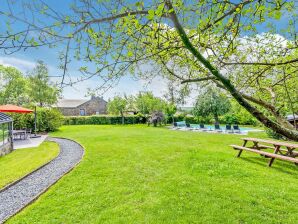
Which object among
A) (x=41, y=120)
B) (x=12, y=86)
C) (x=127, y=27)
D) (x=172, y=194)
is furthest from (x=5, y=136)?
(x=12, y=86)

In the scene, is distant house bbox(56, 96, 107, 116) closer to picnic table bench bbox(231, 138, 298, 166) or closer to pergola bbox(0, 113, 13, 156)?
pergola bbox(0, 113, 13, 156)

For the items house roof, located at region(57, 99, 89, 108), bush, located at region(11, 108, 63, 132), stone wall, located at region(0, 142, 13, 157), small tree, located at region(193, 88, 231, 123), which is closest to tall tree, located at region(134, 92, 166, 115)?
small tree, located at region(193, 88, 231, 123)

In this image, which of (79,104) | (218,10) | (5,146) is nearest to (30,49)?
(218,10)

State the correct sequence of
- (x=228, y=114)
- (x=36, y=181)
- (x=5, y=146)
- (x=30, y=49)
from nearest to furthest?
(x=30, y=49)
(x=36, y=181)
(x=5, y=146)
(x=228, y=114)

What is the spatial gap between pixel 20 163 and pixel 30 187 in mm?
3682

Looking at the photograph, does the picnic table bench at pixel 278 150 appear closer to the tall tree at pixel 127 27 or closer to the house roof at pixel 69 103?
the tall tree at pixel 127 27

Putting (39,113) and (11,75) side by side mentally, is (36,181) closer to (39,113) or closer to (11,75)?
(39,113)

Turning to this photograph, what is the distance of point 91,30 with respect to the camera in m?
3.12

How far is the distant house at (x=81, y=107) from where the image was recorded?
58469mm

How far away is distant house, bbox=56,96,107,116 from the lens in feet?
Answer: 192

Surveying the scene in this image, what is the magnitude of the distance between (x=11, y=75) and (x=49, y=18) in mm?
49686

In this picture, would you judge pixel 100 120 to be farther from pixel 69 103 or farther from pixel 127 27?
pixel 127 27

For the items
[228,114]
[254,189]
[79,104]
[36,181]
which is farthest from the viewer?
[79,104]

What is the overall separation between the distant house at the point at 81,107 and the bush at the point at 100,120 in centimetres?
1916
